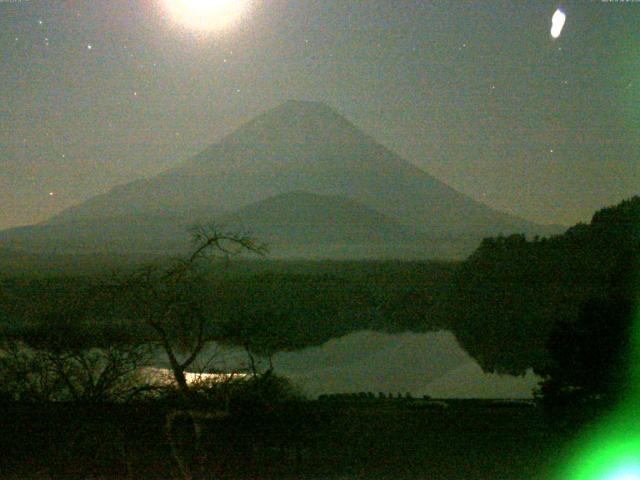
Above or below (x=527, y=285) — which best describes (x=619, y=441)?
below

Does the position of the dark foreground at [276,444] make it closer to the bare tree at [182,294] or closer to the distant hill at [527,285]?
the bare tree at [182,294]

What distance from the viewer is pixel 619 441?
13.4 ft

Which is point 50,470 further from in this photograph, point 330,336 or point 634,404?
point 634,404

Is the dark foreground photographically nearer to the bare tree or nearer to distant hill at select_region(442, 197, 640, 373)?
the bare tree

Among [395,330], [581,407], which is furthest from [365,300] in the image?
[581,407]

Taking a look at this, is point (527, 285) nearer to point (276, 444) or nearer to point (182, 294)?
point (276, 444)

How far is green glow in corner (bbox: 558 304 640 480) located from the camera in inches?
158

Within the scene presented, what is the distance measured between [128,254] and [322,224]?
8.08 feet

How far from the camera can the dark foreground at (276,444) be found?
4570 millimetres

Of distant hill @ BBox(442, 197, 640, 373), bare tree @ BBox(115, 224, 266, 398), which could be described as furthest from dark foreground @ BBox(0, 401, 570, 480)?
distant hill @ BBox(442, 197, 640, 373)

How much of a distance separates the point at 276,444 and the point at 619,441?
234 cm

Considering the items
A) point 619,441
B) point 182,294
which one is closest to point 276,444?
point 182,294

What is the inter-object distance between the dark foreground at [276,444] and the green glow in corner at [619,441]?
0.73ft

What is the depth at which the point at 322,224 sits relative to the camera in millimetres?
8312
